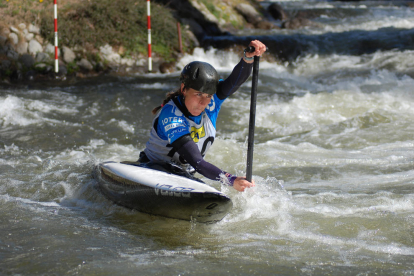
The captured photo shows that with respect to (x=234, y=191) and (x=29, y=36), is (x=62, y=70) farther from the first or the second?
(x=234, y=191)

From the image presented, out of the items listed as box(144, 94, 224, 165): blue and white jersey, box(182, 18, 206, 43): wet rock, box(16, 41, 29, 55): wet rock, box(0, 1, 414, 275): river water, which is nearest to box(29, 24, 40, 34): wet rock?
box(16, 41, 29, 55): wet rock

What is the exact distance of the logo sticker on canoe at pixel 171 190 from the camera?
288cm

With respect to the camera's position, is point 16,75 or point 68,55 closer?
point 16,75

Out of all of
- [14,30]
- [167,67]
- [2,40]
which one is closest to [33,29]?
[14,30]

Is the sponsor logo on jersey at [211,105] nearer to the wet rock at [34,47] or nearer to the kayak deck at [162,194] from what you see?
the kayak deck at [162,194]

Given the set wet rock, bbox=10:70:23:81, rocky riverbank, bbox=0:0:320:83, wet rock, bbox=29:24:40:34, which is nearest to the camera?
wet rock, bbox=10:70:23:81

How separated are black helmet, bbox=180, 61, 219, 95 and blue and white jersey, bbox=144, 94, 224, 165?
211mm

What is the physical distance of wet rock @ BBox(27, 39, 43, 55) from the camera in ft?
32.1

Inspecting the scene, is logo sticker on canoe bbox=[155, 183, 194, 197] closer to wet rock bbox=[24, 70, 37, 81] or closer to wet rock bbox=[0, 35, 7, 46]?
wet rock bbox=[24, 70, 37, 81]

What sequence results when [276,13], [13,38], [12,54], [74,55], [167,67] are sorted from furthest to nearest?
[276,13] → [167,67] → [74,55] → [13,38] → [12,54]

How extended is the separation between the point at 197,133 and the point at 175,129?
12.9 inches

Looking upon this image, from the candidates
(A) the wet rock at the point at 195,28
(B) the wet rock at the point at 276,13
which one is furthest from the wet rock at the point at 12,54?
(B) the wet rock at the point at 276,13

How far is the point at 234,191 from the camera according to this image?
3.44m

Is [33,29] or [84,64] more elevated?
[33,29]
